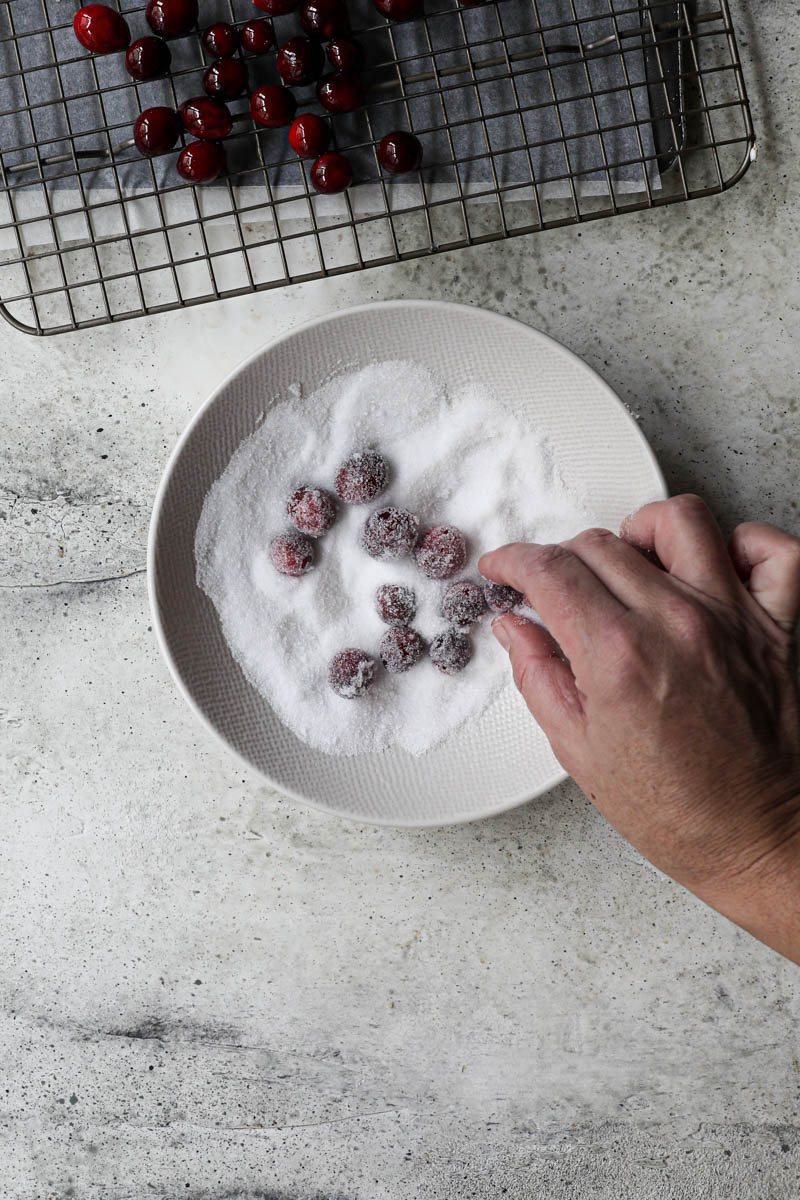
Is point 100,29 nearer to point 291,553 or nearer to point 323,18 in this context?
point 323,18

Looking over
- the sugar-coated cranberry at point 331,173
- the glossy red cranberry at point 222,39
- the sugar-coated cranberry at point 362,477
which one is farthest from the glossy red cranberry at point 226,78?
the sugar-coated cranberry at point 362,477

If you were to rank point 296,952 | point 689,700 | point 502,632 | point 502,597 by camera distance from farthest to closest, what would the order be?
point 296,952
point 502,597
point 502,632
point 689,700

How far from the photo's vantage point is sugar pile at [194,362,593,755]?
3.55 feet

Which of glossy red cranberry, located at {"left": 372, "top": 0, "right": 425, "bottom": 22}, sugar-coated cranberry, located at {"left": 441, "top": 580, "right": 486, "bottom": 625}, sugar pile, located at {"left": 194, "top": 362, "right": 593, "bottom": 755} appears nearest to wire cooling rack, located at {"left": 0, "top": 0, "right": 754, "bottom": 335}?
glossy red cranberry, located at {"left": 372, "top": 0, "right": 425, "bottom": 22}

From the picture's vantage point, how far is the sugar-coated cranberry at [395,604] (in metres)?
1.08

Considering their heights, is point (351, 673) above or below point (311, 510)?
below

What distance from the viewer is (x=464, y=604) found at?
1.06 meters

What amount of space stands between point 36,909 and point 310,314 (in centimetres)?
85

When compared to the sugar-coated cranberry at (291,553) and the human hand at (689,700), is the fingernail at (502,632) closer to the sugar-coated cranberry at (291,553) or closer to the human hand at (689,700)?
the human hand at (689,700)

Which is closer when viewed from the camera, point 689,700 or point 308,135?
point 689,700

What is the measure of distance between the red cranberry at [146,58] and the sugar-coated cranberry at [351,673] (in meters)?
0.69

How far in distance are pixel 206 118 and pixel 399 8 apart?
0.25m

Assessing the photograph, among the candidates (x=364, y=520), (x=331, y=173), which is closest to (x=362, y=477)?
(x=364, y=520)

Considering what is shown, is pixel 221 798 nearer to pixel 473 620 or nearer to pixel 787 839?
pixel 473 620
